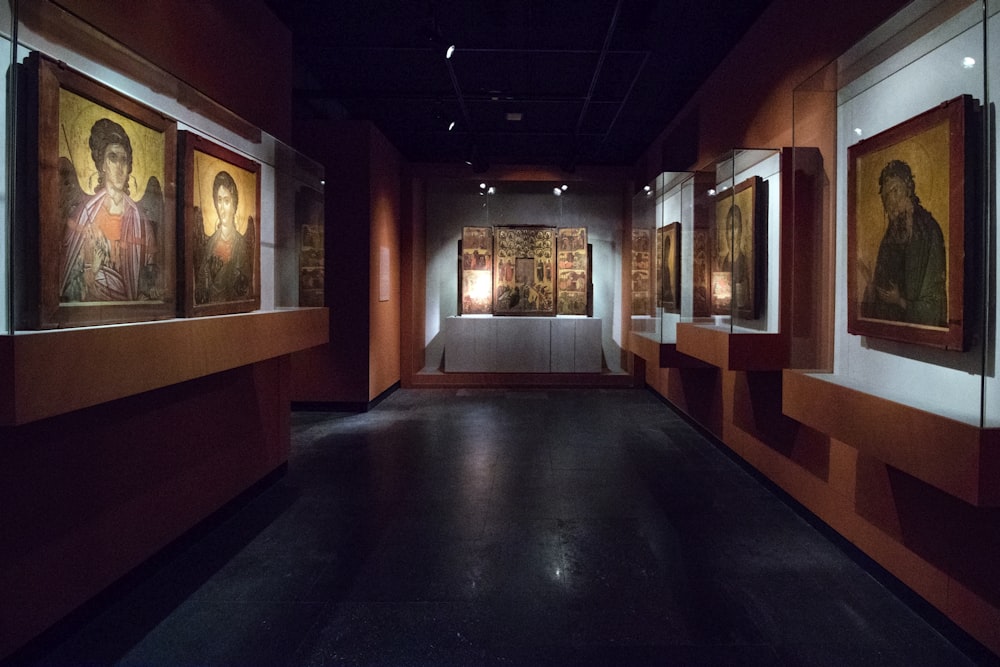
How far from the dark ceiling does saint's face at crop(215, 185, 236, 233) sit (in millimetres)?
2567

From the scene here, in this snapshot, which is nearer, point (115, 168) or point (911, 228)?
point (115, 168)

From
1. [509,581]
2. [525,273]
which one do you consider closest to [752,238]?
[509,581]

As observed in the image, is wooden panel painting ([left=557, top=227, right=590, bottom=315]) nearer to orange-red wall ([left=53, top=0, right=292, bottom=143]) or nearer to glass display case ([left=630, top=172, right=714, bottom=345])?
glass display case ([left=630, top=172, right=714, bottom=345])

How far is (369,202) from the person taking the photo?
9.27 m

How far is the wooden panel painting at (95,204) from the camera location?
2.51 meters

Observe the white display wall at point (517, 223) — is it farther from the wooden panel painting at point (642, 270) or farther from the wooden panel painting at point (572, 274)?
the wooden panel painting at point (642, 270)

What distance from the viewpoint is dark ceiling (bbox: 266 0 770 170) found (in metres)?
6.12

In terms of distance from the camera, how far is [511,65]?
7660mm

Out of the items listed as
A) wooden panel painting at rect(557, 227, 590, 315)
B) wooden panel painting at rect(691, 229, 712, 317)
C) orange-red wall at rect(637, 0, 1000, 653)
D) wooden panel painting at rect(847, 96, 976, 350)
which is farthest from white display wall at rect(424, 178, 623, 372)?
wooden panel painting at rect(847, 96, 976, 350)

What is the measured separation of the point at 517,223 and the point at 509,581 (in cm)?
947

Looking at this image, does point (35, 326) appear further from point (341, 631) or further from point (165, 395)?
point (341, 631)

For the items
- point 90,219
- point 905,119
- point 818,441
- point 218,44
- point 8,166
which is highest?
point 218,44

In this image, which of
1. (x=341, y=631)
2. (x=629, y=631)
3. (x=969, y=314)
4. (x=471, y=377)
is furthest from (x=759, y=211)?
(x=471, y=377)

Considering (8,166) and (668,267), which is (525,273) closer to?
(668,267)
